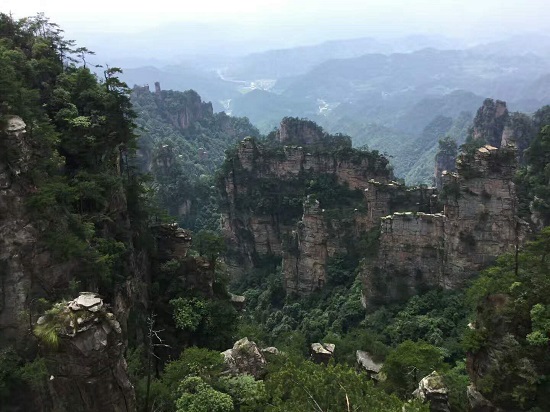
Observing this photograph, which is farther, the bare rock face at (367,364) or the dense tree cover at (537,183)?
the dense tree cover at (537,183)

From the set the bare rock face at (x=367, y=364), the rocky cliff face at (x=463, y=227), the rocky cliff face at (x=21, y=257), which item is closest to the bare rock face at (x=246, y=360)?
the rocky cliff face at (x=21, y=257)

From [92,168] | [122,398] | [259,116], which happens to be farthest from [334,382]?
[259,116]

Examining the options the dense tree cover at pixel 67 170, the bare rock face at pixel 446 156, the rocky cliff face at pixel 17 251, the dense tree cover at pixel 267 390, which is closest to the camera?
the dense tree cover at pixel 267 390

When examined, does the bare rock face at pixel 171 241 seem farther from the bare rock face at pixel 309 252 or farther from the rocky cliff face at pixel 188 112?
the rocky cliff face at pixel 188 112

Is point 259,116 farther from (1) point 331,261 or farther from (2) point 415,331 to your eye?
(2) point 415,331

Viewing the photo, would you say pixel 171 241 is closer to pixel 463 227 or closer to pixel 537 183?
pixel 463 227

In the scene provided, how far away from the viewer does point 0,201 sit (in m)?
13.3

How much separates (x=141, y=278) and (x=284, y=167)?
82.4 ft

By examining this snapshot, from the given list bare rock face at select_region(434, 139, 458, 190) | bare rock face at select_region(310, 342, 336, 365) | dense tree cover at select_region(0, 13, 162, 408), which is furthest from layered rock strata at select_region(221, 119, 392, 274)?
bare rock face at select_region(434, 139, 458, 190)

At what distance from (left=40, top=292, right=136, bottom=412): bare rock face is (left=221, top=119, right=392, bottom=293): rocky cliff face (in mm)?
24420

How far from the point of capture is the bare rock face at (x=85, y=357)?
10.3 m

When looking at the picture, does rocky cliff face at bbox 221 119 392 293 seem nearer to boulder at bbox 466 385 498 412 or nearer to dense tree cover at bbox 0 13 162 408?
dense tree cover at bbox 0 13 162 408

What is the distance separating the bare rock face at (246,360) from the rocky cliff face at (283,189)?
1991cm

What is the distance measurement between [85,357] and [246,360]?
5.51 metres
